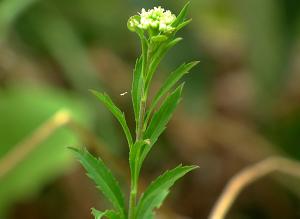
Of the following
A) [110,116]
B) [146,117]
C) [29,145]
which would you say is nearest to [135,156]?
[146,117]

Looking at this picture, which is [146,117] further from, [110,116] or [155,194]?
[110,116]

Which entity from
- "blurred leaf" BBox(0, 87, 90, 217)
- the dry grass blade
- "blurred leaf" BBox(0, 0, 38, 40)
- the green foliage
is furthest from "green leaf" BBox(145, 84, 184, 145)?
"blurred leaf" BBox(0, 0, 38, 40)

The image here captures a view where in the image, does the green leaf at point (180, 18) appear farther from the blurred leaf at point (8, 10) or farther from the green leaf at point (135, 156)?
the blurred leaf at point (8, 10)

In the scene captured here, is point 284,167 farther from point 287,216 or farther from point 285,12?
point 285,12

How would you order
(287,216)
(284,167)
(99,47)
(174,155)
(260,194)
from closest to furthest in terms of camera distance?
(284,167) → (287,216) → (260,194) → (174,155) → (99,47)

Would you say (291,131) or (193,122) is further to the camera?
(193,122)

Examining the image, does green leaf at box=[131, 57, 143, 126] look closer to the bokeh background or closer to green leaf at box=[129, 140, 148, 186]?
green leaf at box=[129, 140, 148, 186]

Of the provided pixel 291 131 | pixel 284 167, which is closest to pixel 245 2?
pixel 291 131

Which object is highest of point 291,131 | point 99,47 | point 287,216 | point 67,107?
point 99,47
